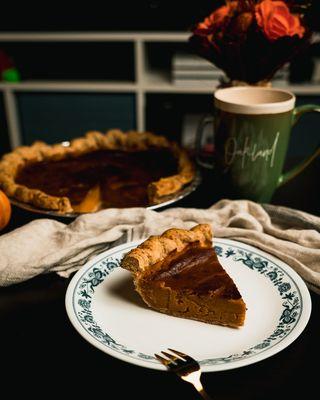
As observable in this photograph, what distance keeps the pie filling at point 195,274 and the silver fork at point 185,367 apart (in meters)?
0.19

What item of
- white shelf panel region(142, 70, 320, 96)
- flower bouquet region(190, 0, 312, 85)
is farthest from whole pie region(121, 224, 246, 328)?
white shelf panel region(142, 70, 320, 96)

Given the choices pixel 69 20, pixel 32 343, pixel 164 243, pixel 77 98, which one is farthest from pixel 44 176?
pixel 69 20

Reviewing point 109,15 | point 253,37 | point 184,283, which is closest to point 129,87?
point 109,15

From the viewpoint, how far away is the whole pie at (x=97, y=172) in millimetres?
1431

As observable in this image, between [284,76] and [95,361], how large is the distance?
2776mm

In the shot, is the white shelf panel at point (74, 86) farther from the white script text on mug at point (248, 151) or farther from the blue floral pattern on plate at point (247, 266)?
the blue floral pattern on plate at point (247, 266)

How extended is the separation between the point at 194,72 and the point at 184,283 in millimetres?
2433

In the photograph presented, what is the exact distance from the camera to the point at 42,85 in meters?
3.29

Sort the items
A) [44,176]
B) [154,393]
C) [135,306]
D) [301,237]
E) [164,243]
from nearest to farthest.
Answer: [154,393] → [135,306] → [164,243] → [301,237] → [44,176]

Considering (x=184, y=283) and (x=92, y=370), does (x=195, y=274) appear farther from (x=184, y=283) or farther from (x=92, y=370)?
(x=92, y=370)

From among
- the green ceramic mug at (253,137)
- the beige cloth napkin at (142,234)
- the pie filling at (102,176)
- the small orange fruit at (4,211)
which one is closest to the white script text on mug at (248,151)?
the green ceramic mug at (253,137)

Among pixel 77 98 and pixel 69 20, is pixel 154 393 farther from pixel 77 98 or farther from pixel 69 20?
pixel 69 20

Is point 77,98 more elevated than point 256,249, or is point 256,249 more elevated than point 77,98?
point 256,249

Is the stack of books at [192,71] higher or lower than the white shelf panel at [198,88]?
higher
